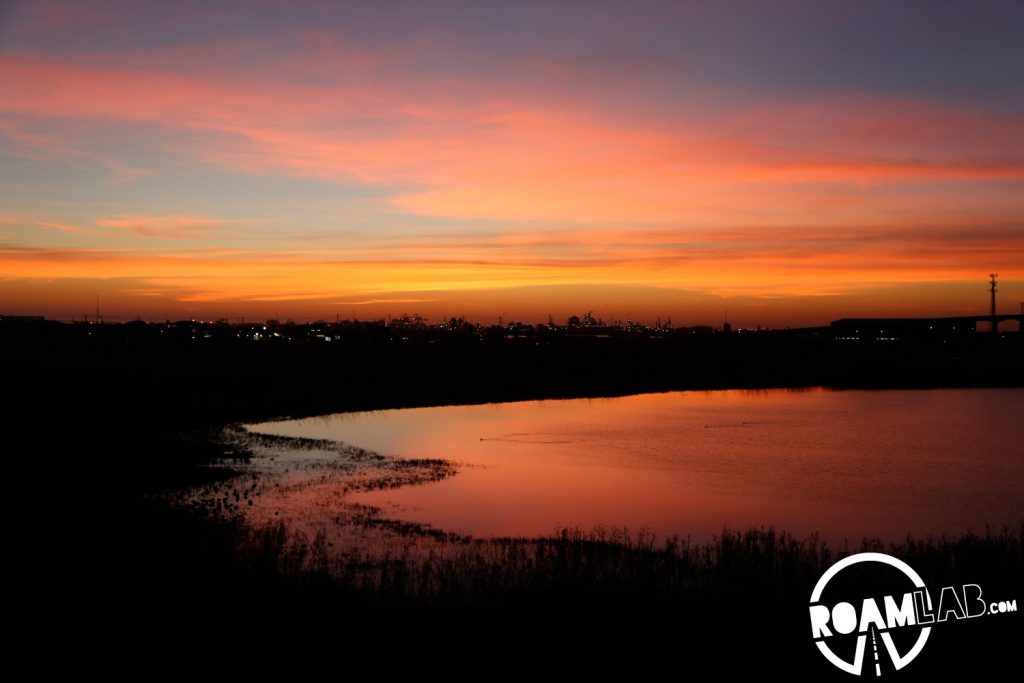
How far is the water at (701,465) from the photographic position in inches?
1196

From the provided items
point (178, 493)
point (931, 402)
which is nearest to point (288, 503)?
point (178, 493)

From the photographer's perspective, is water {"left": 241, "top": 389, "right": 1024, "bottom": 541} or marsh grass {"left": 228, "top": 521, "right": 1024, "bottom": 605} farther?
water {"left": 241, "top": 389, "right": 1024, "bottom": 541}

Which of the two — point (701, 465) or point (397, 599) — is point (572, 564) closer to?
point (397, 599)

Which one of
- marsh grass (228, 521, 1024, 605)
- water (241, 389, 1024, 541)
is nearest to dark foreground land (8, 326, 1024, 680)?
marsh grass (228, 521, 1024, 605)

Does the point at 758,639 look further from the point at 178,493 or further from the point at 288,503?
the point at 178,493

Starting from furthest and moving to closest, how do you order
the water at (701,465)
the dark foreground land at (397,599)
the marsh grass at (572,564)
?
the water at (701,465) → the marsh grass at (572,564) → the dark foreground land at (397,599)

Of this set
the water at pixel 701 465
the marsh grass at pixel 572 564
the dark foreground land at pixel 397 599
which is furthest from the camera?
the water at pixel 701 465

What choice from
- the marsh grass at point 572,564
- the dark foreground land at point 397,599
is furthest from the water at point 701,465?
the dark foreground land at point 397,599

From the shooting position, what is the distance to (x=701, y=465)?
4312 cm

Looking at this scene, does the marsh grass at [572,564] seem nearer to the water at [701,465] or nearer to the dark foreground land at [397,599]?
the dark foreground land at [397,599]

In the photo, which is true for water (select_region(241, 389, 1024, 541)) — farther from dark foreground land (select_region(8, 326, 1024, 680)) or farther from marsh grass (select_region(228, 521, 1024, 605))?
dark foreground land (select_region(8, 326, 1024, 680))

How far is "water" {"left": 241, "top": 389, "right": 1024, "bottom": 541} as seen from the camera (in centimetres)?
3039

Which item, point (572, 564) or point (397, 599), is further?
point (572, 564)

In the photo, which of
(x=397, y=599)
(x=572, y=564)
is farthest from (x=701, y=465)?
(x=397, y=599)
